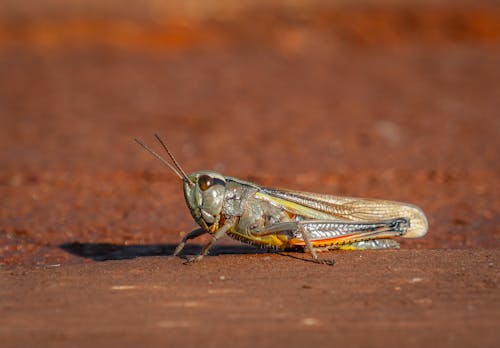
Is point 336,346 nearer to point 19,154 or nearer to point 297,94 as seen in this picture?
point 19,154

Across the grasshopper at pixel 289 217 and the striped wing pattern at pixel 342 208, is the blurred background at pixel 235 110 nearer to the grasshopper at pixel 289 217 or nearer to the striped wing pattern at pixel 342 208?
the striped wing pattern at pixel 342 208

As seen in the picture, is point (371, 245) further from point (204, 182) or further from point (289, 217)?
point (204, 182)

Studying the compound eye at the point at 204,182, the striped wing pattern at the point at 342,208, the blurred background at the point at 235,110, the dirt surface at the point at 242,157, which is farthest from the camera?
the blurred background at the point at 235,110

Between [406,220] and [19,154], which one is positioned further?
[19,154]

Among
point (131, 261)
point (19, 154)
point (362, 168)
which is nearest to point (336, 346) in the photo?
point (131, 261)

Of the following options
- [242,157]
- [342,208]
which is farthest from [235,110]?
[342,208]

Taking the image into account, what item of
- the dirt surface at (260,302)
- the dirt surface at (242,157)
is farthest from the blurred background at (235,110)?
the dirt surface at (260,302)

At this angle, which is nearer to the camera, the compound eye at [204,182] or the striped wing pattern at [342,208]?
the compound eye at [204,182]
